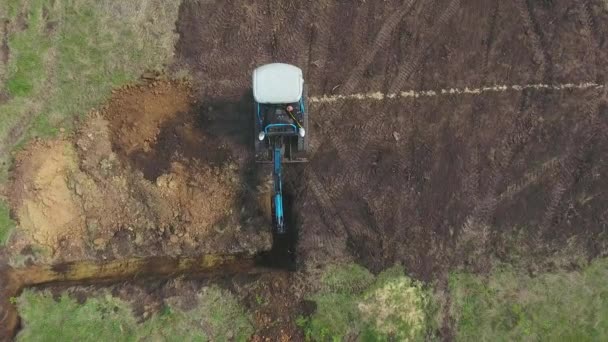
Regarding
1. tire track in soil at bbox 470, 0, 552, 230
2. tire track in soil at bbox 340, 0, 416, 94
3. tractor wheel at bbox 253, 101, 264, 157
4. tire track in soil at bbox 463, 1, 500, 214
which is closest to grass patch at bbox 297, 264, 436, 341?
tire track in soil at bbox 470, 0, 552, 230

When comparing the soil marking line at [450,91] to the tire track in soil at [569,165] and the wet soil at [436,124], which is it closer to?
the wet soil at [436,124]

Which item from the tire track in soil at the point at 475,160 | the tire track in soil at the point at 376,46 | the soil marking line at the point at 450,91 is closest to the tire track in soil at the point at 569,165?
the soil marking line at the point at 450,91

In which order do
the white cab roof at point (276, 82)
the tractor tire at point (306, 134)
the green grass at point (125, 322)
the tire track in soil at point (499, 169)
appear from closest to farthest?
1. the white cab roof at point (276, 82)
2. the tractor tire at point (306, 134)
3. the green grass at point (125, 322)
4. the tire track in soil at point (499, 169)

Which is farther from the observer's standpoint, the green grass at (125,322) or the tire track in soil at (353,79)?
the tire track in soil at (353,79)

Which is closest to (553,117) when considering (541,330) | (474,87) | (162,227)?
(474,87)

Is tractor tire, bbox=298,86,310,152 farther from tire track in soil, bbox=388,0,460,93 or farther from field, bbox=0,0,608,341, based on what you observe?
tire track in soil, bbox=388,0,460,93

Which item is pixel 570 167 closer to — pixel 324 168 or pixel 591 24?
pixel 591 24
